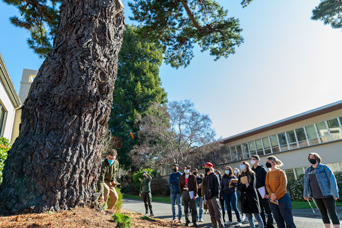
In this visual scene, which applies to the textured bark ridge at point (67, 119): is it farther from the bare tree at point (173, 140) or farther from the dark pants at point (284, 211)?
the bare tree at point (173, 140)

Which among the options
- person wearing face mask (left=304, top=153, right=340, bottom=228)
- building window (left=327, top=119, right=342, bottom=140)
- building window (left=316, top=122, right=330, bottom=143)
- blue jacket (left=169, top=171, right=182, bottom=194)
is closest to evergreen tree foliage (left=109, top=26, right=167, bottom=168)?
building window (left=316, top=122, right=330, bottom=143)

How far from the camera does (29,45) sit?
8375 millimetres

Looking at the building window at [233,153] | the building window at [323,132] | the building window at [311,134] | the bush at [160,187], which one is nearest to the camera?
the building window at [323,132]

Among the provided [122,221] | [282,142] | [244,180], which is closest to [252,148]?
[282,142]

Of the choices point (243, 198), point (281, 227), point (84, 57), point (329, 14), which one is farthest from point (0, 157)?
point (329, 14)

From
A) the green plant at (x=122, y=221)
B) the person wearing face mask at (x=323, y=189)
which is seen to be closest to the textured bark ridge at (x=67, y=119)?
the green plant at (x=122, y=221)

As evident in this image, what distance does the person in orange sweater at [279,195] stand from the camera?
472 centimetres

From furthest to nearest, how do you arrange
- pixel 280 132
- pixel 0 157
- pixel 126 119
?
pixel 126 119, pixel 280 132, pixel 0 157

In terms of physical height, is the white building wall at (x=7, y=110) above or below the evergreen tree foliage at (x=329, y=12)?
below

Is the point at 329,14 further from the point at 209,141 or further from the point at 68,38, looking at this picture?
the point at 209,141

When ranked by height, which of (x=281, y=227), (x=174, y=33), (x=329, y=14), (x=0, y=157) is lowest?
(x=281, y=227)

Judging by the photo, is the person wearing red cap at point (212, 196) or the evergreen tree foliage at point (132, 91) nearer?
the person wearing red cap at point (212, 196)

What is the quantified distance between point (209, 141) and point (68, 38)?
2185 centimetres

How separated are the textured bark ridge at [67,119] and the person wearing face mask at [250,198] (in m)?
4.03
